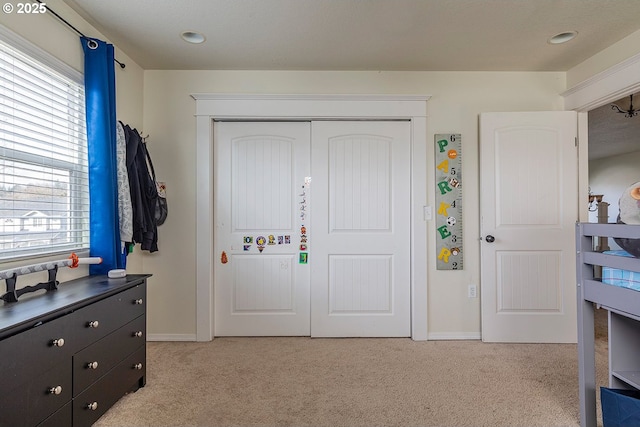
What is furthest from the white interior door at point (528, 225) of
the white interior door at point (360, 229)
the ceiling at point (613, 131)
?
the ceiling at point (613, 131)

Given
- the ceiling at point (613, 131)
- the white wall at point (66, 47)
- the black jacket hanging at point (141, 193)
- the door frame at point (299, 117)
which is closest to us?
the white wall at point (66, 47)

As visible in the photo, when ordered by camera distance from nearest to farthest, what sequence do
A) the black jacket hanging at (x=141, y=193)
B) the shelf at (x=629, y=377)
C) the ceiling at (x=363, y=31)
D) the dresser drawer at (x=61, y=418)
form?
the dresser drawer at (x=61, y=418) → the shelf at (x=629, y=377) → the ceiling at (x=363, y=31) → the black jacket hanging at (x=141, y=193)

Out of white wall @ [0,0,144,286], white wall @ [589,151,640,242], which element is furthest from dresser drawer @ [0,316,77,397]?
white wall @ [589,151,640,242]

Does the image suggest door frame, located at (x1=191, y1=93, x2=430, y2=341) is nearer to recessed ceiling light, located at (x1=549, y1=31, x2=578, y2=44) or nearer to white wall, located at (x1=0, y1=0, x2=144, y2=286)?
white wall, located at (x1=0, y1=0, x2=144, y2=286)

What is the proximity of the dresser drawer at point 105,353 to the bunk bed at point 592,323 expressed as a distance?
7.97ft

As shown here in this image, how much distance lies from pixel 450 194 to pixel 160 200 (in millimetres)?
2447

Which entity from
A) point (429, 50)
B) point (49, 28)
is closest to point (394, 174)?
point (429, 50)

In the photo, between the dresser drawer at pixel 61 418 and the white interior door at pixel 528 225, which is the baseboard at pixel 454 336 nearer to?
the white interior door at pixel 528 225

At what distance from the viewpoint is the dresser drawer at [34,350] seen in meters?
1.17

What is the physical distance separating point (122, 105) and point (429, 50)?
2396 millimetres

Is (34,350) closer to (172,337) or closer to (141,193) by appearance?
(141,193)

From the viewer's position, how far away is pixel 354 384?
2.09 meters

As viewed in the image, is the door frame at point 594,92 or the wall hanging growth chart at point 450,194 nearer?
the door frame at point 594,92

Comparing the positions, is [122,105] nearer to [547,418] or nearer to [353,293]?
[353,293]
